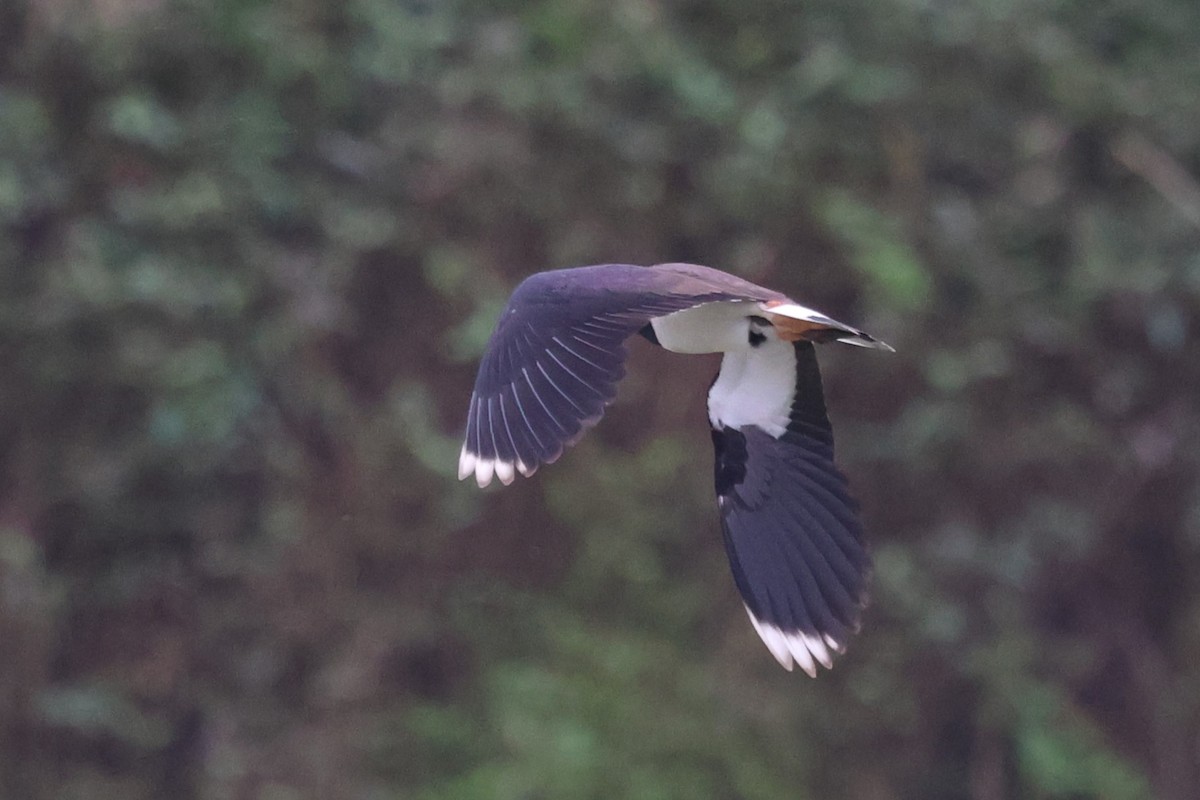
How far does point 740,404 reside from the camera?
4414mm


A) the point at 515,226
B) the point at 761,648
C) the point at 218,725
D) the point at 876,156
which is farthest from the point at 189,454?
the point at 876,156

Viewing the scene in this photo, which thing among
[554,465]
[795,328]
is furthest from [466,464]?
[554,465]

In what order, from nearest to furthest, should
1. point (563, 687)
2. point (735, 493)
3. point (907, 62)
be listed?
point (735, 493)
point (563, 687)
point (907, 62)

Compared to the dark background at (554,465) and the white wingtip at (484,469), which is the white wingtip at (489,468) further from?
the dark background at (554,465)

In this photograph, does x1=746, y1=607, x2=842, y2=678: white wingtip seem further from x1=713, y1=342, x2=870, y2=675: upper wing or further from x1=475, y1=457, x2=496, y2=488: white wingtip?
x1=475, y1=457, x2=496, y2=488: white wingtip

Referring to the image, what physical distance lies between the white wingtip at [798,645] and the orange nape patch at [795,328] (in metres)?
0.57

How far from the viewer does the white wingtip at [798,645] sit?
4117 millimetres

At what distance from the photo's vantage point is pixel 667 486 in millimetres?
6285

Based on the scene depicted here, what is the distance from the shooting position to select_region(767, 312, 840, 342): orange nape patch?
404cm

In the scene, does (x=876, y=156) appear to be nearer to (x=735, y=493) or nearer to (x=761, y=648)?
(x=761, y=648)

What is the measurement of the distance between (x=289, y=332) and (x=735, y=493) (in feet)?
8.23

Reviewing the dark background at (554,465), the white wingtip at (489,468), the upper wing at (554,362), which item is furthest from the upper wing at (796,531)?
the dark background at (554,465)

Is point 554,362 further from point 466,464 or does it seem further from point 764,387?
point 764,387

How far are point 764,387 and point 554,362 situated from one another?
0.94 metres
